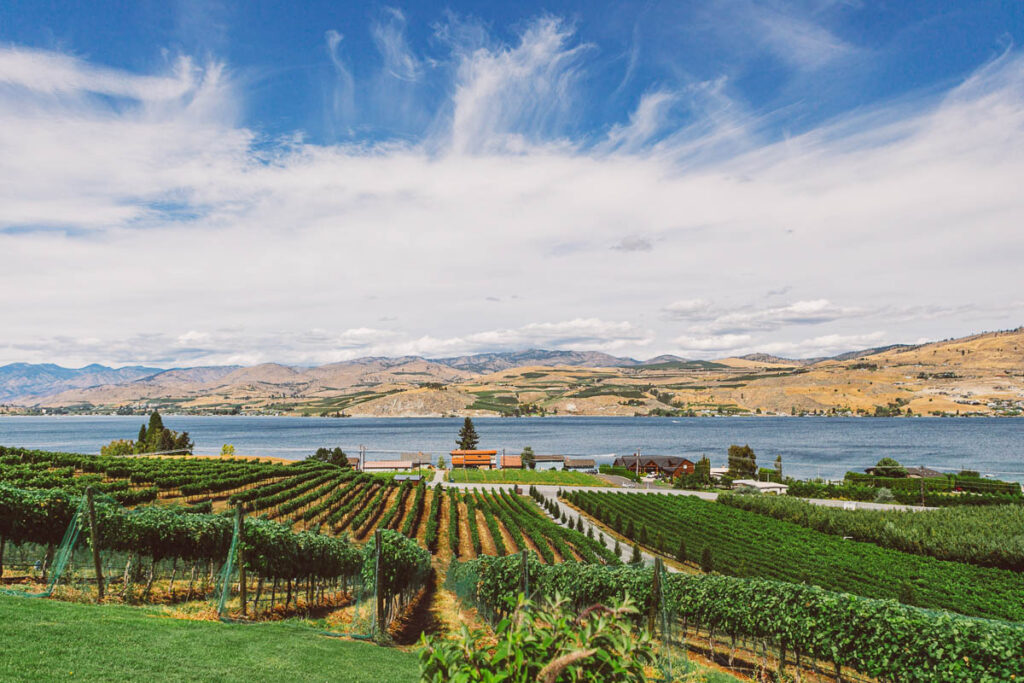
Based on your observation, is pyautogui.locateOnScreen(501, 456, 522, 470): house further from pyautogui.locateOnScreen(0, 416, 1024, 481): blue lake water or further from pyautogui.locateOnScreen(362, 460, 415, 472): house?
pyautogui.locateOnScreen(0, 416, 1024, 481): blue lake water

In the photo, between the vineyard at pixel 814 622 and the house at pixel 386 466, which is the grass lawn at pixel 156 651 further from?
the house at pixel 386 466

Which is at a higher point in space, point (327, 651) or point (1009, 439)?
point (327, 651)

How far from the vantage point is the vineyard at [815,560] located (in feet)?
73.5

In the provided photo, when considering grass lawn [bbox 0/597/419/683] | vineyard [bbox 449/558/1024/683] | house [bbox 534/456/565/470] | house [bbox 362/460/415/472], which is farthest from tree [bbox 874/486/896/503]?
house [bbox 362/460/415/472]

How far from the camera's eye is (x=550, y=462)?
102062 mm

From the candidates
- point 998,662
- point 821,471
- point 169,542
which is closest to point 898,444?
point 821,471

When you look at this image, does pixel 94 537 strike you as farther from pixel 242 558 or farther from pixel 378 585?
pixel 378 585

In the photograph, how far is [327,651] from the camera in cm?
910

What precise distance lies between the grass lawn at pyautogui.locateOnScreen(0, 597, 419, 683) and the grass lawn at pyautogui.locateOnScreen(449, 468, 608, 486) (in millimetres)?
59727

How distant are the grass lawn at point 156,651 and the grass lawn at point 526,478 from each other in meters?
59.7

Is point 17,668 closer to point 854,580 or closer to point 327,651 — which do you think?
point 327,651

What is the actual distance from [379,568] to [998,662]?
40.6ft

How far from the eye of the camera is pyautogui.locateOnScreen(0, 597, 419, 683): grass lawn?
20.6 feet

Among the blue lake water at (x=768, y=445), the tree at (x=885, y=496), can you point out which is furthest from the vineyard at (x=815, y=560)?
the blue lake water at (x=768, y=445)
